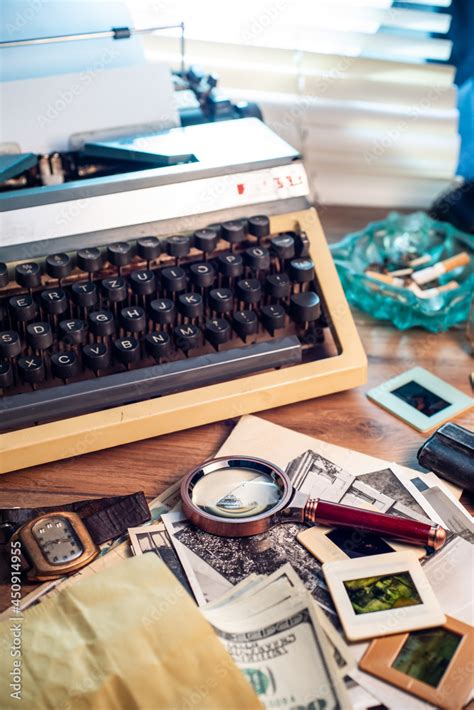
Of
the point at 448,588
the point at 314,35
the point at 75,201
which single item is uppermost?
the point at 314,35

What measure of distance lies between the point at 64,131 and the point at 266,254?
45 cm

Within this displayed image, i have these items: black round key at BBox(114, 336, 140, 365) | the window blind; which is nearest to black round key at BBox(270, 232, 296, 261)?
black round key at BBox(114, 336, 140, 365)

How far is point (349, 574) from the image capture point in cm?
112

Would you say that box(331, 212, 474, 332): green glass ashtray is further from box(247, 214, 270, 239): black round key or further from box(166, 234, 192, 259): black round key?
box(166, 234, 192, 259): black round key

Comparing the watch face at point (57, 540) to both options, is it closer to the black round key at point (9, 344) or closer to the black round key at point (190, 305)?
the black round key at point (9, 344)

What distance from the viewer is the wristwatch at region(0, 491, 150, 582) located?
3.69 ft

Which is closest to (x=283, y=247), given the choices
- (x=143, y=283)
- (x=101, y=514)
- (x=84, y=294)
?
(x=143, y=283)

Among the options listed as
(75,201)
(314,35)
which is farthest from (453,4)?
(75,201)

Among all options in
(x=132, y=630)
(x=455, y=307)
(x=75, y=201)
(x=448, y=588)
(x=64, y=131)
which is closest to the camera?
(x=132, y=630)

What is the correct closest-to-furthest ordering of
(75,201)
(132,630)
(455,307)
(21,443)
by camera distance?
1. (132,630)
2. (21,443)
3. (75,201)
4. (455,307)

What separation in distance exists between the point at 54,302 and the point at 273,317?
1.23 feet

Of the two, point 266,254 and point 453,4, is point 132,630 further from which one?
point 453,4

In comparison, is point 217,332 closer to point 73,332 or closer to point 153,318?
point 153,318

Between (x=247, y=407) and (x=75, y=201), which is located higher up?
(x=75, y=201)
